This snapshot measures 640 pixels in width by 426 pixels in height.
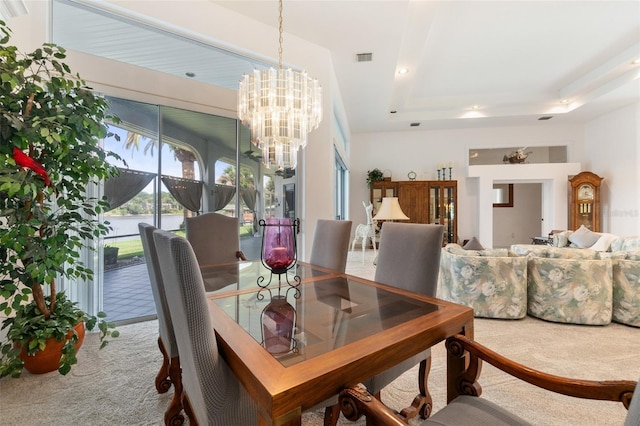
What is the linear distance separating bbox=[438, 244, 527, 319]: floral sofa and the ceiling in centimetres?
284

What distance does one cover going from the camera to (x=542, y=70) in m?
5.14

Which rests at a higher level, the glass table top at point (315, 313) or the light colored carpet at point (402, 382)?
the glass table top at point (315, 313)

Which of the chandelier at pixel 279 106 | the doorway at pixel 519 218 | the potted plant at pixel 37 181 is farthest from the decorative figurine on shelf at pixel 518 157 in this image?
the potted plant at pixel 37 181

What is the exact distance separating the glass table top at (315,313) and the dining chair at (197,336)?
0.58ft

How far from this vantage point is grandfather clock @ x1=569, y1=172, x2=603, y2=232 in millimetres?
6473

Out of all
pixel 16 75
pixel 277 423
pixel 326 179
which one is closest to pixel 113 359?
pixel 16 75

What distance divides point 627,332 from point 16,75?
200 inches

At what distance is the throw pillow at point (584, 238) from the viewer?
15.6 feet

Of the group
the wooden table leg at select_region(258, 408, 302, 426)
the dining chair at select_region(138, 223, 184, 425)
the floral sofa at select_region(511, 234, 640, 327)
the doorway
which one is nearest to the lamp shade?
the floral sofa at select_region(511, 234, 640, 327)

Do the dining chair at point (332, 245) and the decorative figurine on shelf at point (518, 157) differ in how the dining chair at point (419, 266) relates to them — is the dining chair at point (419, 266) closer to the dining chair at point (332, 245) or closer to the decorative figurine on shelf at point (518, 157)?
the dining chair at point (332, 245)

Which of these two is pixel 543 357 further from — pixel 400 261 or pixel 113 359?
pixel 113 359

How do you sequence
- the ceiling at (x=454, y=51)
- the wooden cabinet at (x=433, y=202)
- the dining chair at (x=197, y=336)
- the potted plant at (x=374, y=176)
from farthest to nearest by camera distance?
the potted plant at (x=374, y=176), the wooden cabinet at (x=433, y=202), the ceiling at (x=454, y=51), the dining chair at (x=197, y=336)

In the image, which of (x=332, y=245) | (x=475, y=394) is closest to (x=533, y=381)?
(x=475, y=394)

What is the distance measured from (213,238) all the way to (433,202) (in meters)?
6.19
